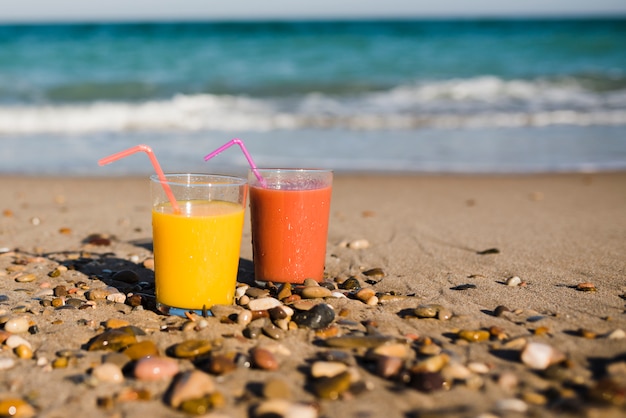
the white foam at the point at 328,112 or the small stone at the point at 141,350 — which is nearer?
the small stone at the point at 141,350

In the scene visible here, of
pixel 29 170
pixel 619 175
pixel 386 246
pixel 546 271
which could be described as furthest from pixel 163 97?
pixel 546 271

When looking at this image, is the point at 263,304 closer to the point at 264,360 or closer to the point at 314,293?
the point at 314,293

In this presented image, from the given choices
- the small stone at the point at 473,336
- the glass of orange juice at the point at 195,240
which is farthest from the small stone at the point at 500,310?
the glass of orange juice at the point at 195,240

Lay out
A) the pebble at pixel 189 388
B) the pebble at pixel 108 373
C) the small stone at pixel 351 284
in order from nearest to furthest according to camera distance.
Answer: the pebble at pixel 189 388, the pebble at pixel 108 373, the small stone at pixel 351 284

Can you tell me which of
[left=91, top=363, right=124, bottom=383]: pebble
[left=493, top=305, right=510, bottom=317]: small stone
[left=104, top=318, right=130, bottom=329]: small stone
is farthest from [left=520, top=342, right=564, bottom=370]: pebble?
[left=104, top=318, right=130, bottom=329]: small stone

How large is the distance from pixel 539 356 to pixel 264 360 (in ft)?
3.16

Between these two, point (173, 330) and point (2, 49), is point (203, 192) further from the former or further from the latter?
point (2, 49)

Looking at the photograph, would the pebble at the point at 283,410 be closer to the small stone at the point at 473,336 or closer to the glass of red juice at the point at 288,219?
the small stone at the point at 473,336

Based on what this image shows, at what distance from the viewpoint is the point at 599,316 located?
2789 millimetres

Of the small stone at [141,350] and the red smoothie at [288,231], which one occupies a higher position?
the red smoothie at [288,231]

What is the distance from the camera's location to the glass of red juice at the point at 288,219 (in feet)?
10.1

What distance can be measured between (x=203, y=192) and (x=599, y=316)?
1734 mm

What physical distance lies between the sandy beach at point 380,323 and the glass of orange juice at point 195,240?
0.11 m

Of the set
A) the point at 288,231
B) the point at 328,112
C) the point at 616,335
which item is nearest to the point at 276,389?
the point at 288,231
